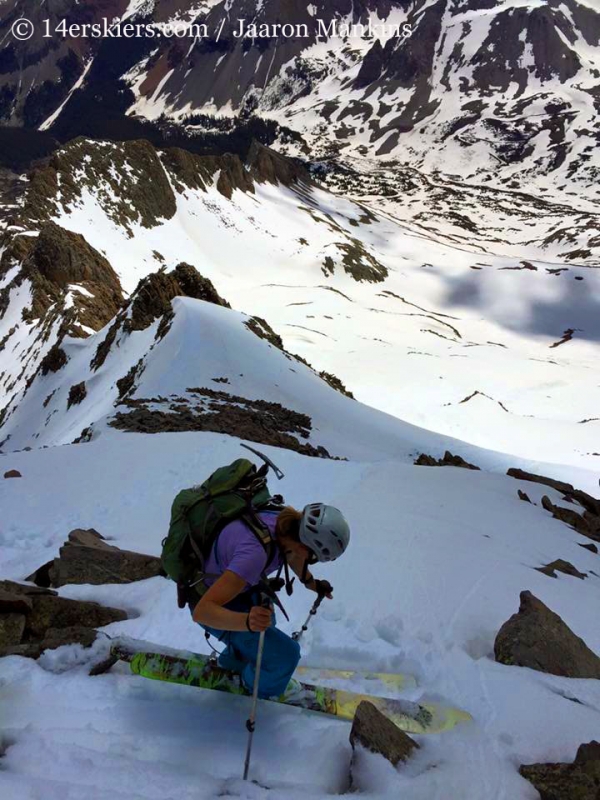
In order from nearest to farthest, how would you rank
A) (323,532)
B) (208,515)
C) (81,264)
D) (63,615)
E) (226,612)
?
(226,612), (323,532), (208,515), (63,615), (81,264)

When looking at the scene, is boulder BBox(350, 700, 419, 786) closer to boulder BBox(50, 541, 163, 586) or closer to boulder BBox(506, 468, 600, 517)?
boulder BBox(50, 541, 163, 586)

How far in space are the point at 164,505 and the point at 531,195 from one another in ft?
613

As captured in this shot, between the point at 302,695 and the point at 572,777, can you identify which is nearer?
the point at 572,777

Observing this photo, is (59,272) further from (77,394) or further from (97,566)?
(97,566)

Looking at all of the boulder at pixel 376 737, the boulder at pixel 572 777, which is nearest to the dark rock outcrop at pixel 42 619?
the boulder at pixel 376 737

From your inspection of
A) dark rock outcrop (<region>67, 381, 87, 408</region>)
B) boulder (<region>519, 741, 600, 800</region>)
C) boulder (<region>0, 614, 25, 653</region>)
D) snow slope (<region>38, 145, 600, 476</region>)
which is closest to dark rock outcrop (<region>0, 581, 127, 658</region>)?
boulder (<region>0, 614, 25, 653</region>)

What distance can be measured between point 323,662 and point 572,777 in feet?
7.53

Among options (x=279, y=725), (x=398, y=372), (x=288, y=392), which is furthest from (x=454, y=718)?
(x=398, y=372)

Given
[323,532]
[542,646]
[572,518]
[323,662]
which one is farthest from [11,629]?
[572,518]

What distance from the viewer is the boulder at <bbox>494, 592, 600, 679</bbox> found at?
16.5 feet

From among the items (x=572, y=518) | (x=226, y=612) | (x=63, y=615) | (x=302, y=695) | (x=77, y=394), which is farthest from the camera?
(x=77, y=394)

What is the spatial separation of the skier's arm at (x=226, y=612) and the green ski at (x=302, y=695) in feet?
3.73

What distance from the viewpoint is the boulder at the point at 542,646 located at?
5023 millimetres

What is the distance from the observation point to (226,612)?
11.1 ft
